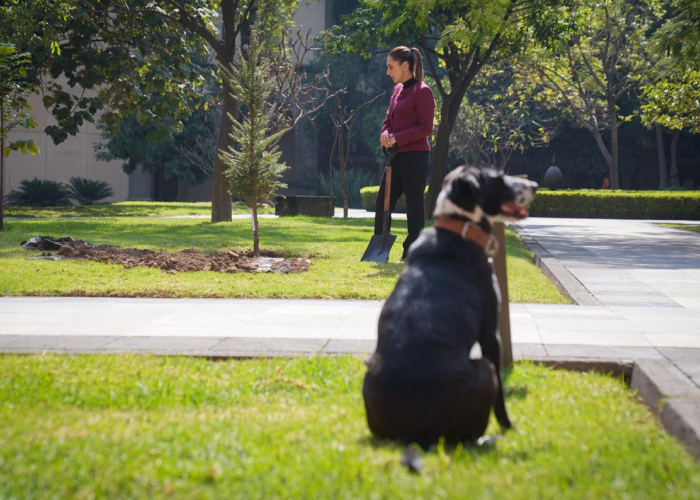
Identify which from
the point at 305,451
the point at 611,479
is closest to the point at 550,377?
the point at 611,479

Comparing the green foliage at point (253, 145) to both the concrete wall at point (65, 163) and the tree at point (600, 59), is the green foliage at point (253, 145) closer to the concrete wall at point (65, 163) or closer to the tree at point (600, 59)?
the concrete wall at point (65, 163)

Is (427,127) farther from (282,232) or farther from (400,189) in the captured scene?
(282,232)

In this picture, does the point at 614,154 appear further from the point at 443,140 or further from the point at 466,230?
the point at 466,230

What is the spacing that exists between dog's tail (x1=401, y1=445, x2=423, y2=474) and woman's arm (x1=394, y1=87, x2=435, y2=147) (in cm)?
667

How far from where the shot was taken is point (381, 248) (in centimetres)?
1009

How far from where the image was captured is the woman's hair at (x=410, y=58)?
881cm

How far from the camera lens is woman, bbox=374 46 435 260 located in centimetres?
898

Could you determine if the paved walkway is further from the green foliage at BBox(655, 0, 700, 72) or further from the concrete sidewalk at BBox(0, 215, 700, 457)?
the green foliage at BBox(655, 0, 700, 72)

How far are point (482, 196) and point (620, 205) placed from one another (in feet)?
91.5

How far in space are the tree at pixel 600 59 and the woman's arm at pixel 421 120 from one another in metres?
23.7

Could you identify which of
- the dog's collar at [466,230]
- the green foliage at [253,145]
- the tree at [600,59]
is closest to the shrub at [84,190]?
the tree at [600,59]

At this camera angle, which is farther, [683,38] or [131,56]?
[131,56]

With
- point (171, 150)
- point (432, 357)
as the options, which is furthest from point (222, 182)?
point (171, 150)

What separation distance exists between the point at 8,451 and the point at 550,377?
113 inches
